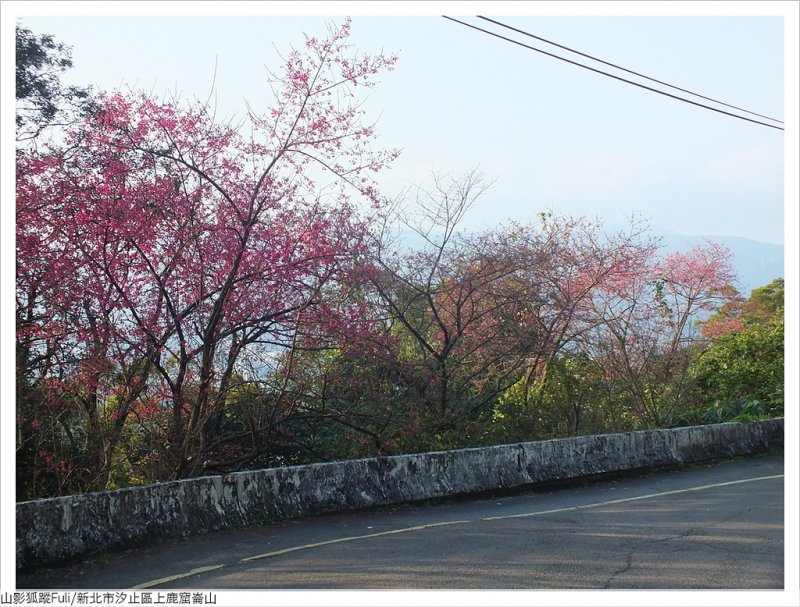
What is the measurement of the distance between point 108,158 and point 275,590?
5.88 meters

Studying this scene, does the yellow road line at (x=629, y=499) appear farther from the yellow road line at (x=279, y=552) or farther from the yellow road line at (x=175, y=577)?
the yellow road line at (x=175, y=577)

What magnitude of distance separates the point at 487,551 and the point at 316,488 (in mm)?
2556

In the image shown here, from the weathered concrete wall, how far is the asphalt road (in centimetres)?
21

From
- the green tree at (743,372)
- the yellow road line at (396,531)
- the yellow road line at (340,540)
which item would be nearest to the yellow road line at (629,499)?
the yellow road line at (396,531)

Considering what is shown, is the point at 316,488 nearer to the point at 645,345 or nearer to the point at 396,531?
the point at 396,531

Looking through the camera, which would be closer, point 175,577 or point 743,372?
point 175,577

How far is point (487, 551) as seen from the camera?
314 inches

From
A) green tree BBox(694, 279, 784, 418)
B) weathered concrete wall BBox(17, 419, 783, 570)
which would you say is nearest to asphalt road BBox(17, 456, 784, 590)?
weathered concrete wall BBox(17, 419, 783, 570)

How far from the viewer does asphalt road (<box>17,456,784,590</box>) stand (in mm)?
6961

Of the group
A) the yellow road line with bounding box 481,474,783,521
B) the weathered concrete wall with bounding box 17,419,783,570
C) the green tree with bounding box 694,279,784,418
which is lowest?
the yellow road line with bounding box 481,474,783,521

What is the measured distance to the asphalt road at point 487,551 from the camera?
696 centimetres

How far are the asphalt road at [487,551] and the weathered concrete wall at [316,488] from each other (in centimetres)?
21

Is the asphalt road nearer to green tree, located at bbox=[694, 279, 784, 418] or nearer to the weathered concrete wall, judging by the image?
the weathered concrete wall

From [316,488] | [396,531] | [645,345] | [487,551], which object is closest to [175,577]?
[396,531]
